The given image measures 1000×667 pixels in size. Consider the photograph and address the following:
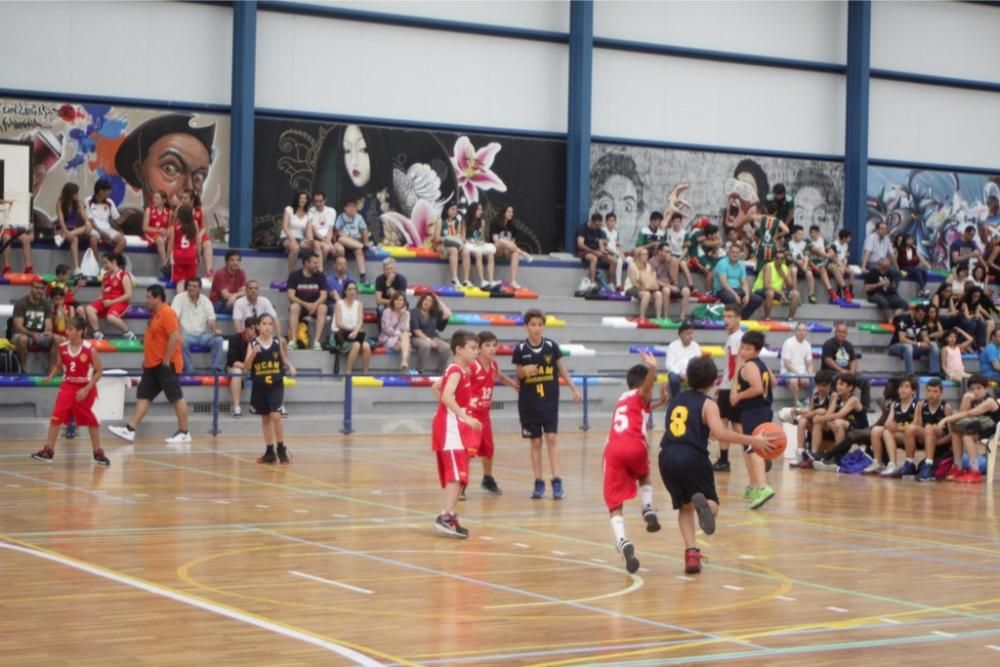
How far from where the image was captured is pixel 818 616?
32.3ft

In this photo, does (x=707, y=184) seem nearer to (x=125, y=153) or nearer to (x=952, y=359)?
(x=952, y=359)

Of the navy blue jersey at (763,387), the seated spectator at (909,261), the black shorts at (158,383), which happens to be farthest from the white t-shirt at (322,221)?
the seated spectator at (909,261)

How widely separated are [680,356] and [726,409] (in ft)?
14.1

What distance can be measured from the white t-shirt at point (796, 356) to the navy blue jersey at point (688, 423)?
16.5m

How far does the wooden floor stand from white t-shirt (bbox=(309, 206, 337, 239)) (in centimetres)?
1023

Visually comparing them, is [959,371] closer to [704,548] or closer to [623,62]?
[623,62]

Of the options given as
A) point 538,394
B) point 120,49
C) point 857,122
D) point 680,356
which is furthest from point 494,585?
point 857,122

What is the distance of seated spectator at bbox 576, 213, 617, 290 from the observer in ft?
101

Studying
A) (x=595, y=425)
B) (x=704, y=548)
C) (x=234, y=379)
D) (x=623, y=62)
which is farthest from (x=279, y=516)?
(x=623, y=62)

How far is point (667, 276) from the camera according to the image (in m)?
30.9

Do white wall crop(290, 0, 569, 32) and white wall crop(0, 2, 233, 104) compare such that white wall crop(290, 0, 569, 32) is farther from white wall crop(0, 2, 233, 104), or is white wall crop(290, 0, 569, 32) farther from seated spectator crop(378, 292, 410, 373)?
seated spectator crop(378, 292, 410, 373)

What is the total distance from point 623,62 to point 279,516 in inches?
832

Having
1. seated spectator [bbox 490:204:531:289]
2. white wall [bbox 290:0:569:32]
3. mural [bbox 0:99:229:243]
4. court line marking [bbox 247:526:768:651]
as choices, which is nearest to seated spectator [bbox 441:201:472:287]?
seated spectator [bbox 490:204:531:289]

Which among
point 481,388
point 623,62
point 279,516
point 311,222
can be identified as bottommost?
point 279,516
